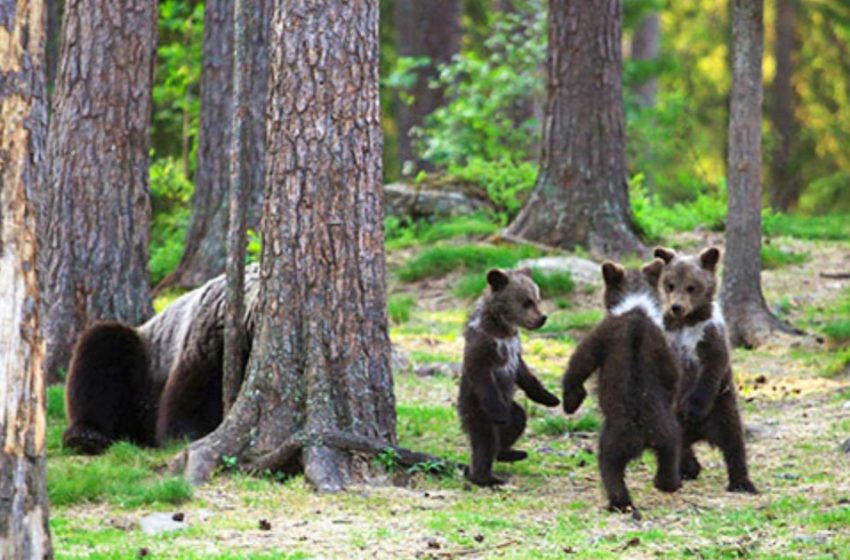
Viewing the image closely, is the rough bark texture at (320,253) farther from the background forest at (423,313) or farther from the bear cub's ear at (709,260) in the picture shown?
the bear cub's ear at (709,260)

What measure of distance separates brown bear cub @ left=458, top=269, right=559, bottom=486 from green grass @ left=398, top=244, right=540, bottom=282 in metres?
6.72

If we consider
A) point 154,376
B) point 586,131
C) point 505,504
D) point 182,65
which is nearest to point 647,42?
point 182,65

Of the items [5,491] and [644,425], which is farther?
[644,425]

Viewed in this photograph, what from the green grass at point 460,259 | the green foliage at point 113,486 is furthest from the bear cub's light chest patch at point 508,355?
the green grass at point 460,259

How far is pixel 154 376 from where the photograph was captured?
10.6m

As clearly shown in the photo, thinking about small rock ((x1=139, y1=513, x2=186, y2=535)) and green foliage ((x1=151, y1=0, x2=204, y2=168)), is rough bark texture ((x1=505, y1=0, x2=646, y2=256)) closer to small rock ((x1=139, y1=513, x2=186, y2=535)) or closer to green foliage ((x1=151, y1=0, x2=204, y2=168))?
green foliage ((x1=151, y1=0, x2=204, y2=168))

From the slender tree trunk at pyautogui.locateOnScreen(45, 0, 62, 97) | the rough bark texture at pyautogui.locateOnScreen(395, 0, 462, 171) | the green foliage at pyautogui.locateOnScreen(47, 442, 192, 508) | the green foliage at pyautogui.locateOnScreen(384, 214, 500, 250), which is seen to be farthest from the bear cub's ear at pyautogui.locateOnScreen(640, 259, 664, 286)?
the rough bark texture at pyautogui.locateOnScreen(395, 0, 462, 171)

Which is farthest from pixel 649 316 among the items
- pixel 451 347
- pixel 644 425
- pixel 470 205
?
pixel 470 205

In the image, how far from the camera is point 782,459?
922 centimetres

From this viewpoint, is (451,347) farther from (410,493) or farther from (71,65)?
(410,493)

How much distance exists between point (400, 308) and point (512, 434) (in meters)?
6.12

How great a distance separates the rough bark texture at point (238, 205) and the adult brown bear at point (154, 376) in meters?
0.23

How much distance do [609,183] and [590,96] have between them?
1.03 m

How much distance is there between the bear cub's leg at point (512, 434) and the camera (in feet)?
29.6
